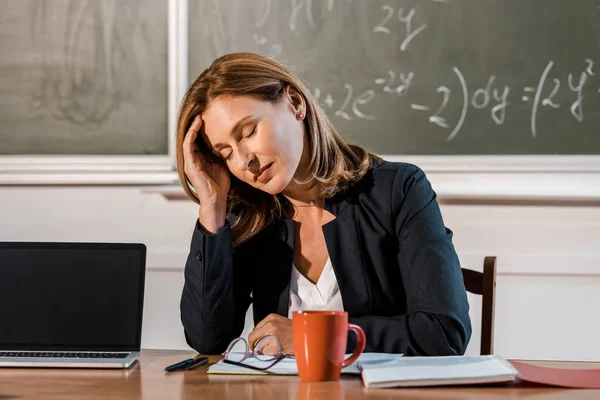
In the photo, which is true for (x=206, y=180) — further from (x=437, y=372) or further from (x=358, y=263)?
(x=437, y=372)

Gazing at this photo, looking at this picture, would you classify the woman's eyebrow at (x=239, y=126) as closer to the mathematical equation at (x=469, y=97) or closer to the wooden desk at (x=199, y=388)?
the wooden desk at (x=199, y=388)

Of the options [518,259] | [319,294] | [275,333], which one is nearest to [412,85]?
[518,259]

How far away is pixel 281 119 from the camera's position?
1.44 meters

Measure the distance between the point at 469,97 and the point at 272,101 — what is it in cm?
106

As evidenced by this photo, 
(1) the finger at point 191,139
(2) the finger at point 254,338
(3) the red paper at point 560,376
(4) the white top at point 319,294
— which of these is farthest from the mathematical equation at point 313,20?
(3) the red paper at point 560,376

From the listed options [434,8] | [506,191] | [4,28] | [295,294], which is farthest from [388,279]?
[4,28]

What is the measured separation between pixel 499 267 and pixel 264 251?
3.24ft

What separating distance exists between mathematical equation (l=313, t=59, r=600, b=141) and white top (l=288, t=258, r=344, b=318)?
3.07 ft

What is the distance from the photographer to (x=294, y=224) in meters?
1.58

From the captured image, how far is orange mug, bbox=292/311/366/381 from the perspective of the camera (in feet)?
3.22

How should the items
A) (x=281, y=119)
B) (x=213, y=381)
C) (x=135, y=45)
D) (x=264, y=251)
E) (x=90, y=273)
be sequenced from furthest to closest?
(x=135, y=45) < (x=264, y=251) < (x=281, y=119) < (x=90, y=273) < (x=213, y=381)

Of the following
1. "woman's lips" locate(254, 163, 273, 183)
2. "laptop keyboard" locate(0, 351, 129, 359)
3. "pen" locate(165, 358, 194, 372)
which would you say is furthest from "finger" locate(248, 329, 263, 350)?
"woman's lips" locate(254, 163, 273, 183)

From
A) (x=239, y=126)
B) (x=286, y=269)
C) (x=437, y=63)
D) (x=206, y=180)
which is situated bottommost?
(x=286, y=269)

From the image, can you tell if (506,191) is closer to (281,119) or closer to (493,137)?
(493,137)
